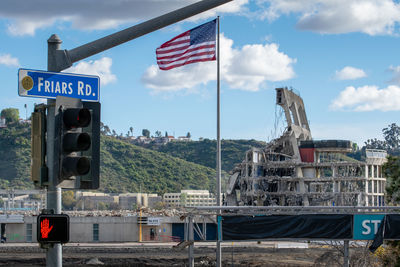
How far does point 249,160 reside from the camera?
301 ft

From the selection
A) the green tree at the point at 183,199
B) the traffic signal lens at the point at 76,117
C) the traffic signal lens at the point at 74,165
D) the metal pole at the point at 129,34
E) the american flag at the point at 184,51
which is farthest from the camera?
the green tree at the point at 183,199

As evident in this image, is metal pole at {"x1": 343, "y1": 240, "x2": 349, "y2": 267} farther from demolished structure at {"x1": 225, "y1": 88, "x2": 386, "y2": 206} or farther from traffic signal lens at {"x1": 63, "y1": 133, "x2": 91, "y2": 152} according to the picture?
demolished structure at {"x1": 225, "y1": 88, "x2": 386, "y2": 206}

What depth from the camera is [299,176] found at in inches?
3551

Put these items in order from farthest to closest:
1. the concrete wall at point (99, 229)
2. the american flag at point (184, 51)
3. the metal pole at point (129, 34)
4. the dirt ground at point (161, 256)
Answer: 1. the concrete wall at point (99, 229)
2. the dirt ground at point (161, 256)
3. the american flag at point (184, 51)
4. the metal pole at point (129, 34)

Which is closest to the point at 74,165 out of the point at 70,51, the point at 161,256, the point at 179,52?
the point at 70,51

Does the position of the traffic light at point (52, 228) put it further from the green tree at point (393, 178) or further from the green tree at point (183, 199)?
the green tree at point (183, 199)

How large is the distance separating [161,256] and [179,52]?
1113 inches

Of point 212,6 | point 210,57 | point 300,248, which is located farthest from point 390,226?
point 300,248

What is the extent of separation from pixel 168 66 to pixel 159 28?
1805cm

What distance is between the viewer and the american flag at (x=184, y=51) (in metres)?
28.2

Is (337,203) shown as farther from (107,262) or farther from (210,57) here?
(210,57)

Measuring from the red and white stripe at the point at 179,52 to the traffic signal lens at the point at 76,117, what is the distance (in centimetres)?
1996

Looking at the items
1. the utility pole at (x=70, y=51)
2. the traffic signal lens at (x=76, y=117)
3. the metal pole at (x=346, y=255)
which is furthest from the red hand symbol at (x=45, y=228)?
the metal pole at (x=346, y=255)

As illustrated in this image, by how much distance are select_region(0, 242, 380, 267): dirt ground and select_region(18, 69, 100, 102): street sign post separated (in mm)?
29607
